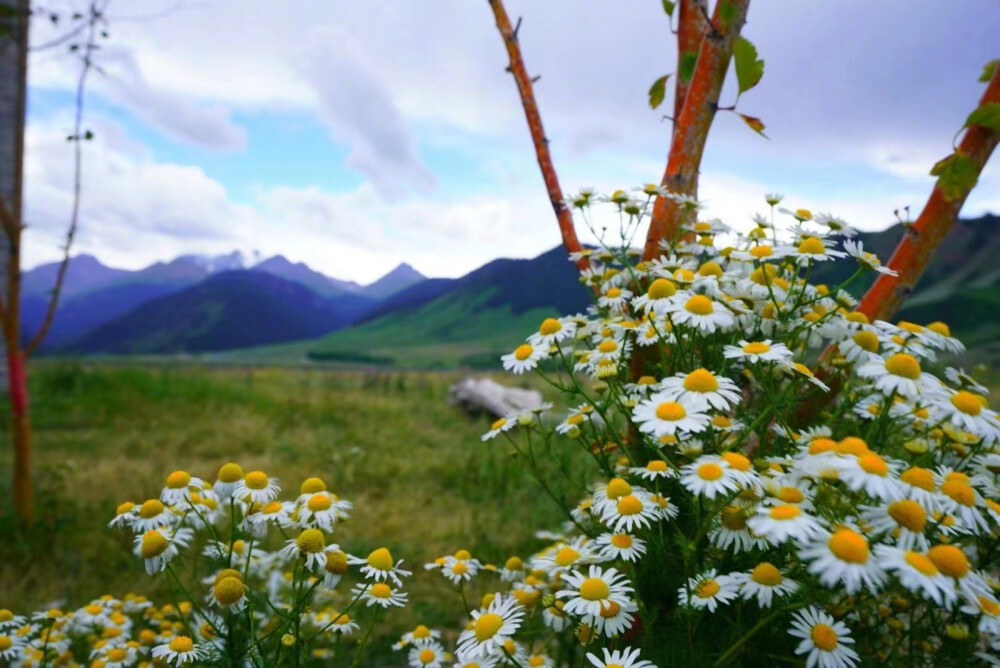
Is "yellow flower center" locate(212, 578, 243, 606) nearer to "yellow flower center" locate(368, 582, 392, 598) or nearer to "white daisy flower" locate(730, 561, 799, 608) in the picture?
"yellow flower center" locate(368, 582, 392, 598)

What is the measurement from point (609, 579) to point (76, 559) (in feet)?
10.7

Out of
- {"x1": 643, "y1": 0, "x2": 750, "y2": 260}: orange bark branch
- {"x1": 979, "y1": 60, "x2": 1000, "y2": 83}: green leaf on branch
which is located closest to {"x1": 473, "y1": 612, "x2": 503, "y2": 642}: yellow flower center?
{"x1": 643, "y1": 0, "x2": 750, "y2": 260}: orange bark branch

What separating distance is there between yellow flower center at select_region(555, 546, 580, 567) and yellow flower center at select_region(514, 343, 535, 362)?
48 cm

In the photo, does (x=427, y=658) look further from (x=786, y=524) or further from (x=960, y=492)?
(x=960, y=492)

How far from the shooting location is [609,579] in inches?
49.8

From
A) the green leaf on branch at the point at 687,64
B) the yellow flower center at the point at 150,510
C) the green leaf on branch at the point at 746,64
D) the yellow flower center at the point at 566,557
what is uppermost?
the green leaf on branch at the point at 687,64

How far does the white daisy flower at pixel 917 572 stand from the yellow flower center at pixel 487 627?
75cm

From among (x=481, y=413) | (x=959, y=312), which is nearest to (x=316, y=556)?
(x=481, y=413)

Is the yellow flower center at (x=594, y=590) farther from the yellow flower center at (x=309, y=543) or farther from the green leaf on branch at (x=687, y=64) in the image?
the green leaf on branch at (x=687, y=64)

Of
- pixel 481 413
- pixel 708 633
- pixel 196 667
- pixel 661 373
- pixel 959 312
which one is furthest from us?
pixel 959 312

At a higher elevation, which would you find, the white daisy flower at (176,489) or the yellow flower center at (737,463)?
the yellow flower center at (737,463)

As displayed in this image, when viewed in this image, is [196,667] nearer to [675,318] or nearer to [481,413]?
[675,318]

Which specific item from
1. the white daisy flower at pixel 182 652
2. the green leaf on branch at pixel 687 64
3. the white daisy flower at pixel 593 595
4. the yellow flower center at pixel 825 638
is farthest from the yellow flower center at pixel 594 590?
the green leaf on branch at pixel 687 64

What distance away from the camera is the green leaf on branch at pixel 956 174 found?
1.61 meters
